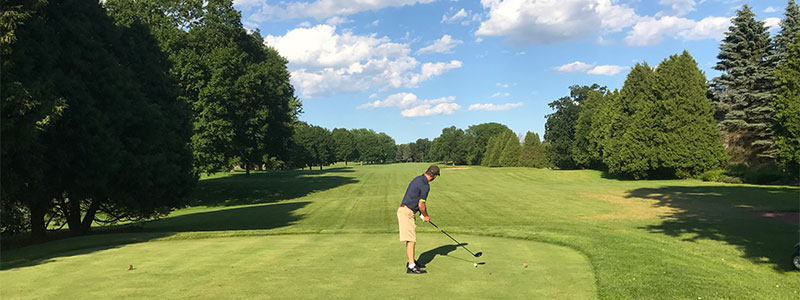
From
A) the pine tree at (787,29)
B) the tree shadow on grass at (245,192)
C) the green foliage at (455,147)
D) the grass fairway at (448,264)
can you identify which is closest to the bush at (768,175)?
the pine tree at (787,29)

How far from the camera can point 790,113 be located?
32.3 metres

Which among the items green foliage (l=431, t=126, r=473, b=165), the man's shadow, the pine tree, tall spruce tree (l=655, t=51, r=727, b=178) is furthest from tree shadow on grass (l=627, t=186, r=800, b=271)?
green foliage (l=431, t=126, r=473, b=165)

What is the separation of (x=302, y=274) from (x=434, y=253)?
3771 mm

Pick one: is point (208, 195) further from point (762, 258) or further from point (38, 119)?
point (762, 258)

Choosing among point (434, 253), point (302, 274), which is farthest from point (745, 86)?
point (302, 274)

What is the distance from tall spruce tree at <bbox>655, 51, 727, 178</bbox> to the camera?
4334cm

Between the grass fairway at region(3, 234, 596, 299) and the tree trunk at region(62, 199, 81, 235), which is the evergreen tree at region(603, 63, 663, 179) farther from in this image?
the tree trunk at region(62, 199, 81, 235)

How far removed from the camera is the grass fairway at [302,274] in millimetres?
7074

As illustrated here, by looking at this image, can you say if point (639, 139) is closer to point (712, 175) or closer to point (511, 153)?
point (712, 175)

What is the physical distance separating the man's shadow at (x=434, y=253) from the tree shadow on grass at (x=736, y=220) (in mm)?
7521

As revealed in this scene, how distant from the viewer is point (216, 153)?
33.8 meters

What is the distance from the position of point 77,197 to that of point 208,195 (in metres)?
23.5

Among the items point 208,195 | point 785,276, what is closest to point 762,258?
point 785,276

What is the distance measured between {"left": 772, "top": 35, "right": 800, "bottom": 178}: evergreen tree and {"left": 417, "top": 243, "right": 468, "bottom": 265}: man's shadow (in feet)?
108
